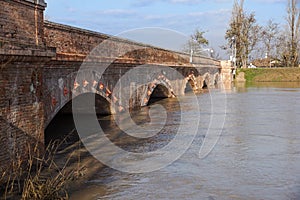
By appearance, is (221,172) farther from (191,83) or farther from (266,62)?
(266,62)

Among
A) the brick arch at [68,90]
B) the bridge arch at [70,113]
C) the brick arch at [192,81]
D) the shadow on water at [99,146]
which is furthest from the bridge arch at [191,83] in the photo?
the brick arch at [68,90]

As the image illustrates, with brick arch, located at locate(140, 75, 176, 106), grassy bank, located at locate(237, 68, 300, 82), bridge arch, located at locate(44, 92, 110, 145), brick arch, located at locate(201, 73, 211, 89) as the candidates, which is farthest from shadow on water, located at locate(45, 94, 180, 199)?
grassy bank, located at locate(237, 68, 300, 82)

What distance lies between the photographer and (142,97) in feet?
59.0

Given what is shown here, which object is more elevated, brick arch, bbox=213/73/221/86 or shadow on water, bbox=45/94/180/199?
brick arch, bbox=213/73/221/86

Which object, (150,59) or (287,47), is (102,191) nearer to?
(150,59)

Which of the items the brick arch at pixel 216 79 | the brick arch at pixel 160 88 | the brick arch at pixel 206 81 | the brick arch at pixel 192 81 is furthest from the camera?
the brick arch at pixel 216 79

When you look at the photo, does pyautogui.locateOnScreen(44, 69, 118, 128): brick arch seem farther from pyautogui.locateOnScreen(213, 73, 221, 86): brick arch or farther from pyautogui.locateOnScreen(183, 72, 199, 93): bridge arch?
pyautogui.locateOnScreen(213, 73, 221, 86): brick arch

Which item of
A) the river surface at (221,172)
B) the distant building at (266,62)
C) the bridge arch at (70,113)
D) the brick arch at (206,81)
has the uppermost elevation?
the distant building at (266,62)

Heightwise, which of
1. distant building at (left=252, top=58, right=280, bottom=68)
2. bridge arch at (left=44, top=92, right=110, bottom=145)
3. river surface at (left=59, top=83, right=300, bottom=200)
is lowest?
river surface at (left=59, top=83, right=300, bottom=200)

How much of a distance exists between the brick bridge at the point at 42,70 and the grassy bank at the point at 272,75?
3532 centimetres

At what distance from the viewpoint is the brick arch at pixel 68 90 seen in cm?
910

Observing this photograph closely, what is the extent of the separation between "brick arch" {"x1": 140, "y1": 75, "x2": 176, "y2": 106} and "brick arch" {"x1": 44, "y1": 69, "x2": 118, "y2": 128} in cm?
499

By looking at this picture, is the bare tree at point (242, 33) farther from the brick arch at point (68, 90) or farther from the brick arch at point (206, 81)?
the brick arch at point (68, 90)

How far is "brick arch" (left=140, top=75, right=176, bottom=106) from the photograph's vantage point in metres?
18.4
